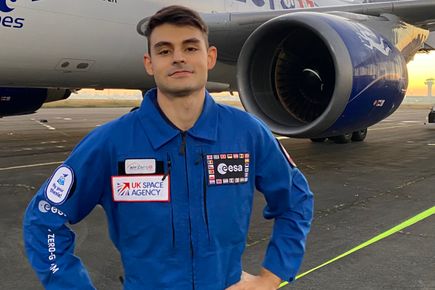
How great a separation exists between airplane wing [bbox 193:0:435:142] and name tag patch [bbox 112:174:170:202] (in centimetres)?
415

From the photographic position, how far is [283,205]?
1.54m

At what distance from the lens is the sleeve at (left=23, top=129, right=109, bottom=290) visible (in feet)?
4.33

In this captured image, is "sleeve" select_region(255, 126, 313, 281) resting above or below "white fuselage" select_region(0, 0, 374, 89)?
below

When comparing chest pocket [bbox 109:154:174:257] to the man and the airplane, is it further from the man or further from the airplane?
the airplane

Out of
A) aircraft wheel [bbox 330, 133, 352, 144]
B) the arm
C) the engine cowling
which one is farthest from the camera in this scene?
aircraft wheel [bbox 330, 133, 352, 144]

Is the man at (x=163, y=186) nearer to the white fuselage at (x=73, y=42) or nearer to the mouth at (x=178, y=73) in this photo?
the mouth at (x=178, y=73)

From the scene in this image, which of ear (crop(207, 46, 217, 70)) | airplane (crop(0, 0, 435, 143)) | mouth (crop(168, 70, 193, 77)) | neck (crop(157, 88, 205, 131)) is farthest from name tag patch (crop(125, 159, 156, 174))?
airplane (crop(0, 0, 435, 143))

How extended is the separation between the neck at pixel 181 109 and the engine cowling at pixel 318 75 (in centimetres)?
404

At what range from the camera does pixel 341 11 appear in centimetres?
653

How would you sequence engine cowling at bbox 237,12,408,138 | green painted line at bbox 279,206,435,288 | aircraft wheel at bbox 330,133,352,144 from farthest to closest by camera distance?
aircraft wheel at bbox 330,133,352,144 → engine cowling at bbox 237,12,408,138 → green painted line at bbox 279,206,435,288

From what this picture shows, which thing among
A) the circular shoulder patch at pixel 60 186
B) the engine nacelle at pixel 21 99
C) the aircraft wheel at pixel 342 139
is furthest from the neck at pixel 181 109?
the aircraft wheel at pixel 342 139

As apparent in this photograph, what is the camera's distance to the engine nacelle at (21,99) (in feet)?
32.2

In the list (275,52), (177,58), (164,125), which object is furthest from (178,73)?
(275,52)

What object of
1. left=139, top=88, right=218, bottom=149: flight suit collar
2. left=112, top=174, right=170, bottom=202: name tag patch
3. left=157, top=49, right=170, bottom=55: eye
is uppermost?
left=157, top=49, right=170, bottom=55: eye
